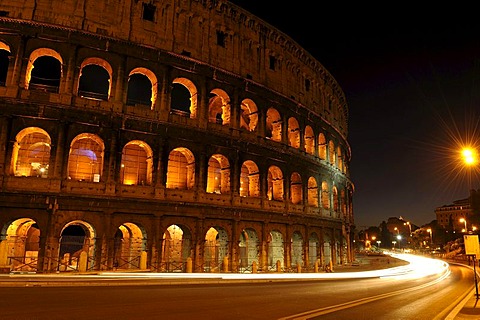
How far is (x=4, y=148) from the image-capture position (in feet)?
62.0

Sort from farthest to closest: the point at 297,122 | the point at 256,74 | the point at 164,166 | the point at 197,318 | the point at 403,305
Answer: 1. the point at 297,122
2. the point at 256,74
3. the point at 164,166
4. the point at 403,305
5. the point at 197,318

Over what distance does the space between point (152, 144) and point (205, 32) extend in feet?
29.0

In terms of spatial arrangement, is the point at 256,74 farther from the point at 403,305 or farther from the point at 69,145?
the point at 403,305

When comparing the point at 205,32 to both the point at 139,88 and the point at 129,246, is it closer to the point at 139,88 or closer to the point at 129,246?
the point at 139,88

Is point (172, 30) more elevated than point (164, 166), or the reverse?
point (172, 30)

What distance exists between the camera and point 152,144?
22.2 metres

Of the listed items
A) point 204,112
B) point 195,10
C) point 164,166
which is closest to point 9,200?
point 164,166

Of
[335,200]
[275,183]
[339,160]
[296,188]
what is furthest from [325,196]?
[275,183]

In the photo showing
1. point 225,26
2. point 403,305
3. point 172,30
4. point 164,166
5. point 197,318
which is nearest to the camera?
point 197,318

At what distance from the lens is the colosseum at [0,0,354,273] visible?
19.7m

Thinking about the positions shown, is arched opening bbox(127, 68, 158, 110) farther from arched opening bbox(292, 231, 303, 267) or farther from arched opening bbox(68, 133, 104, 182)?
arched opening bbox(292, 231, 303, 267)

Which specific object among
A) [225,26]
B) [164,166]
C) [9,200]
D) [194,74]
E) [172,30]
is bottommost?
[9,200]

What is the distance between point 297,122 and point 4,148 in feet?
68.0

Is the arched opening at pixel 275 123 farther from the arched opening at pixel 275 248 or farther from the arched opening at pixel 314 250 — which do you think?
the arched opening at pixel 314 250
